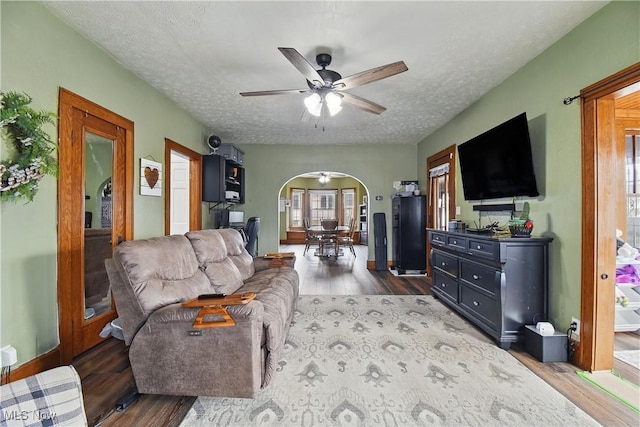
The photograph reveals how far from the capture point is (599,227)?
2053mm

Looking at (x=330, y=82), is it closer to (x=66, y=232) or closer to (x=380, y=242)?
(x=66, y=232)

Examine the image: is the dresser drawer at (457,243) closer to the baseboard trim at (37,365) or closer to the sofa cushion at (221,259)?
the sofa cushion at (221,259)

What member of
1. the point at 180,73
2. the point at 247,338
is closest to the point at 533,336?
the point at 247,338

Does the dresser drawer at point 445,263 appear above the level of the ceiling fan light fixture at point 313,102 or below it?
below

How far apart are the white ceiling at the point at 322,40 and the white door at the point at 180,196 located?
4.25 feet

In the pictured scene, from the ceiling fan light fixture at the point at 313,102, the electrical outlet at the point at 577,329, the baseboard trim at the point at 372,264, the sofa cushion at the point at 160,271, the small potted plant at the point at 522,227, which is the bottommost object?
the baseboard trim at the point at 372,264

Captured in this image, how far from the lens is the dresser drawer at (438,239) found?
348 cm

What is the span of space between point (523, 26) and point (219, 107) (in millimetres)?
3385

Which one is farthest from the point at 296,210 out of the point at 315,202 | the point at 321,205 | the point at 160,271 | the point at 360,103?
the point at 160,271

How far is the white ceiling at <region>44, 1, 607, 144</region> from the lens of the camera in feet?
6.52

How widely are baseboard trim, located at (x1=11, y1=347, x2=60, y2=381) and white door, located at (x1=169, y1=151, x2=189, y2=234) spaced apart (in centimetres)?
247

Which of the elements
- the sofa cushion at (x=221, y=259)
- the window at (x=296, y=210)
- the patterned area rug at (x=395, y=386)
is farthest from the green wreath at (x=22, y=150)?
the window at (x=296, y=210)

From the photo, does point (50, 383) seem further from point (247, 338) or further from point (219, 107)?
point (219, 107)

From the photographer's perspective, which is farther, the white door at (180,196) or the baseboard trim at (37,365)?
the white door at (180,196)
